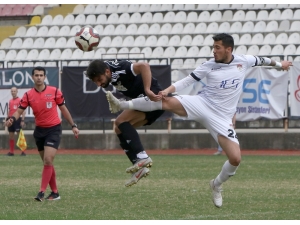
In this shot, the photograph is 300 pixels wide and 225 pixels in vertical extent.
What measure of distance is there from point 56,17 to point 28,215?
86.2 feet

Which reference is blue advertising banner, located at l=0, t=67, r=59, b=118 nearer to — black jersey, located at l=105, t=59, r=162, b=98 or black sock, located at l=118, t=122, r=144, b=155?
black sock, located at l=118, t=122, r=144, b=155

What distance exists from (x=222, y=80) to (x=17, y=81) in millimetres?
16339

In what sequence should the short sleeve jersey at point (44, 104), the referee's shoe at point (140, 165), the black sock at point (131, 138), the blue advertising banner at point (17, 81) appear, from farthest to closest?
the blue advertising banner at point (17, 81)
the short sleeve jersey at point (44, 104)
the black sock at point (131, 138)
the referee's shoe at point (140, 165)

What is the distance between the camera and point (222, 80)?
11.0 m

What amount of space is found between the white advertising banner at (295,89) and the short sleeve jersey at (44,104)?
12940 millimetres

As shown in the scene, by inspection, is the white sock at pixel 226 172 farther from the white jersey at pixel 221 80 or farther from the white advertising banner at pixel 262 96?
the white advertising banner at pixel 262 96

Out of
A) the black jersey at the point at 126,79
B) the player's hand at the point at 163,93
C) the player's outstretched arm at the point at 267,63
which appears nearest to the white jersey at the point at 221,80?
the player's outstretched arm at the point at 267,63

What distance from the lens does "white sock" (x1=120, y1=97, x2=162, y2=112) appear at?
35.0 ft

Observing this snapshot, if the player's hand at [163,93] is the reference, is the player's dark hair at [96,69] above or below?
above

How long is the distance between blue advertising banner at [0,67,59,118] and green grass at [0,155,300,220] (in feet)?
16.3

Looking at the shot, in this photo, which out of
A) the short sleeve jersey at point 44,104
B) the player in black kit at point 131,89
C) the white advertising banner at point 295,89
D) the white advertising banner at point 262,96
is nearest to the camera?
the player in black kit at point 131,89

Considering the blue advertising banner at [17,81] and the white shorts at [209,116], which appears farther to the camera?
the blue advertising banner at [17,81]

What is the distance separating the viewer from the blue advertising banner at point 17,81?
26078 millimetres

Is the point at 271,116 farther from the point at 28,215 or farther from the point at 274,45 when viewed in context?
the point at 28,215
